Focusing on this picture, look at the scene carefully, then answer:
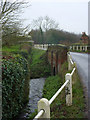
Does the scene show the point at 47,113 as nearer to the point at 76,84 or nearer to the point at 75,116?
the point at 75,116

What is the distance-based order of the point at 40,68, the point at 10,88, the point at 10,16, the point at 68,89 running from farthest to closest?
the point at 40,68 < the point at 10,16 < the point at 10,88 < the point at 68,89

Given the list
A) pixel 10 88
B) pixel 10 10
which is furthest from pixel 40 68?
pixel 10 88

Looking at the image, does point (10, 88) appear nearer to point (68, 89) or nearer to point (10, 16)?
point (68, 89)

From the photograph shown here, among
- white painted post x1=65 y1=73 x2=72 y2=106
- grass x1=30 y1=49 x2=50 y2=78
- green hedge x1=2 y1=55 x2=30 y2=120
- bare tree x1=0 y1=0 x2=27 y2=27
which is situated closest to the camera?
white painted post x1=65 y1=73 x2=72 y2=106

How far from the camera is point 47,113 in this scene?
238 centimetres

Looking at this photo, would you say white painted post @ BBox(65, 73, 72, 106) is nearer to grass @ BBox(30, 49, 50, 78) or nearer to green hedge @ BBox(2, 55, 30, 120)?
green hedge @ BBox(2, 55, 30, 120)

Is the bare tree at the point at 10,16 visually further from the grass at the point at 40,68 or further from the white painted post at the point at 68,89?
the grass at the point at 40,68

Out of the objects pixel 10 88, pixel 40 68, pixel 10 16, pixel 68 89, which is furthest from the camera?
pixel 40 68

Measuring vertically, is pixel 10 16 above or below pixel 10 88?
above

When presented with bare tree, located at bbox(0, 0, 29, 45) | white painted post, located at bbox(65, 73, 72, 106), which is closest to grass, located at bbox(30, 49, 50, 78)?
bare tree, located at bbox(0, 0, 29, 45)

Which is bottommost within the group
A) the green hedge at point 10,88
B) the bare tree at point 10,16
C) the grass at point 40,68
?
the grass at point 40,68

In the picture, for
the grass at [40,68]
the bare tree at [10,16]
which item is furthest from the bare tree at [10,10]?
the grass at [40,68]

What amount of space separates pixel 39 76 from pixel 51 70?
195 cm

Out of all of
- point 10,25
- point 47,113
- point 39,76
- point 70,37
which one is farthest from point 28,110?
point 70,37
